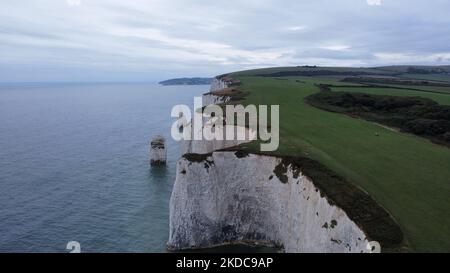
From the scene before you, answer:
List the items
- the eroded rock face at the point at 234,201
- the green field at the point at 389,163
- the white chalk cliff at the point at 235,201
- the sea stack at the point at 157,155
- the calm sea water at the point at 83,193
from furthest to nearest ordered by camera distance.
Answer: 1. the sea stack at the point at 157,155
2. the calm sea water at the point at 83,193
3. the eroded rock face at the point at 234,201
4. the white chalk cliff at the point at 235,201
5. the green field at the point at 389,163

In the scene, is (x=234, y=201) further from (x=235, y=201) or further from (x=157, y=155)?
(x=157, y=155)

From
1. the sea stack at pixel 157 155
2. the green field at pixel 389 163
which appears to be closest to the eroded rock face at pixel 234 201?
the green field at pixel 389 163

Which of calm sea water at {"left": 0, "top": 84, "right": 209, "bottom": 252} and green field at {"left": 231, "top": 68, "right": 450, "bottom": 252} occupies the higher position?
green field at {"left": 231, "top": 68, "right": 450, "bottom": 252}

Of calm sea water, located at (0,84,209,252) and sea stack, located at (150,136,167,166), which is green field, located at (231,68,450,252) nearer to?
calm sea water, located at (0,84,209,252)

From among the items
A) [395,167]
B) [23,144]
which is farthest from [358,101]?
[23,144]

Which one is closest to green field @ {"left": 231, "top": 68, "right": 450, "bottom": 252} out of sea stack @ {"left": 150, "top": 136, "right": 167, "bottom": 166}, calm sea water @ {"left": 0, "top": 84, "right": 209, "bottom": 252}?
calm sea water @ {"left": 0, "top": 84, "right": 209, "bottom": 252}

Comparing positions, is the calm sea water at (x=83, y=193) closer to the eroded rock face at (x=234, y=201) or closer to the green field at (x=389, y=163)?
the eroded rock face at (x=234, y=201)
